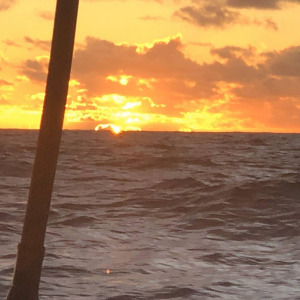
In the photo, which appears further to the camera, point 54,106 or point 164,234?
point 164,234

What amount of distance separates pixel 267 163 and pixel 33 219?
33750mm

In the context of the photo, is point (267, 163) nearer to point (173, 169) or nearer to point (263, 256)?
point (173, 169)

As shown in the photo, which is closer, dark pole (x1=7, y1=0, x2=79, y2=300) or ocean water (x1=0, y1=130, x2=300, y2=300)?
dark pole (x1=7, y1=0, x2=79, y2=300)

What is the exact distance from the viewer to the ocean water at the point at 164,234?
10203mm

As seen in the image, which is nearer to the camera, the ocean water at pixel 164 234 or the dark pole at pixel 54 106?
the dark pole at pixel 54 106

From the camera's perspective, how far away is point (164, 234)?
50.3 feet

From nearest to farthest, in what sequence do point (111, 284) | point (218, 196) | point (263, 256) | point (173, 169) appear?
point (111, 284) → point (263, 256) → point (218, 196) → point (173, 169)

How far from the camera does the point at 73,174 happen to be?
1190 inches

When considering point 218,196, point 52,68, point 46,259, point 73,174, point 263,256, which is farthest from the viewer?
point 73,174

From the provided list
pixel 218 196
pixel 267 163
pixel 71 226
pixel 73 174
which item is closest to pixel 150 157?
pixel 267 163

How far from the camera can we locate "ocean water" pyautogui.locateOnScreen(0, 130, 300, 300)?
1020 cm

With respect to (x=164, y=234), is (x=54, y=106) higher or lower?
higher

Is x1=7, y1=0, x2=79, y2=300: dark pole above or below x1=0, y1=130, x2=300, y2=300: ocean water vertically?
above

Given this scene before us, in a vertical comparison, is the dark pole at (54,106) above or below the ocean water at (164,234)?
above
